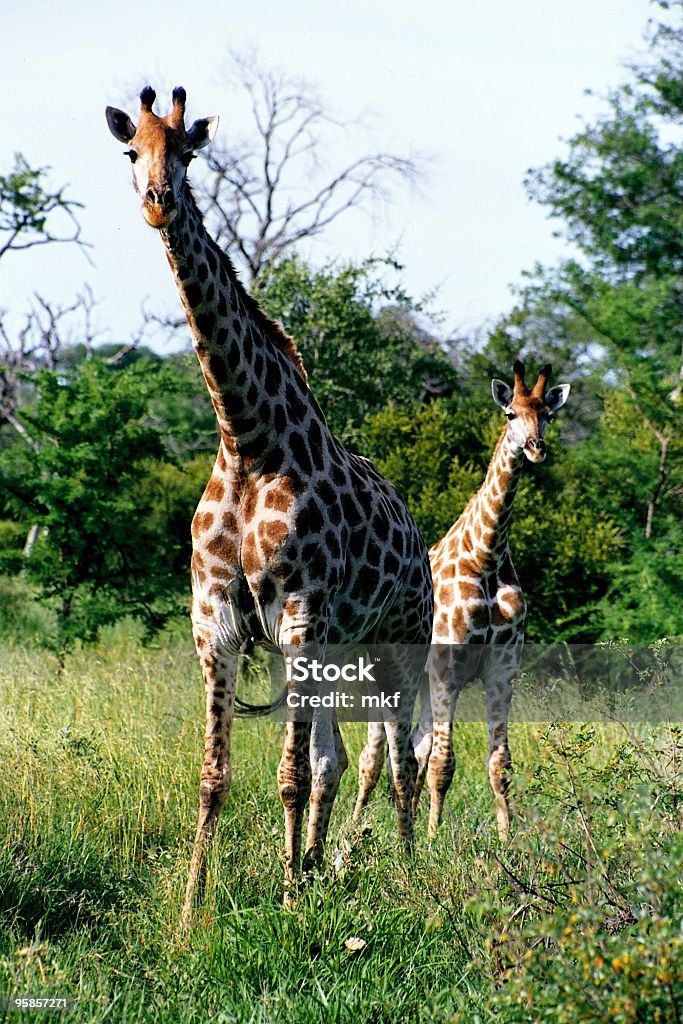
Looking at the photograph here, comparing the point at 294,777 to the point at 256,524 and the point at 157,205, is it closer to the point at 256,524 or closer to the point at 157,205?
the point at 256,524

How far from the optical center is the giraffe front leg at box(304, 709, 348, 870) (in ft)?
17.0

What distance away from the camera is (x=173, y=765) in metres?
6.46

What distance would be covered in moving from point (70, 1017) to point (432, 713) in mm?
3526

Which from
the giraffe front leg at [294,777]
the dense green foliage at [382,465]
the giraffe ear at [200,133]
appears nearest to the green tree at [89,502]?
the dense green foliage at [382,465]

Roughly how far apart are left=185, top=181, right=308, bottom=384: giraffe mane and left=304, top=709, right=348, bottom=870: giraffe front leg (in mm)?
1729

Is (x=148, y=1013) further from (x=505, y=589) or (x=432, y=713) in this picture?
(x=505, y=589)

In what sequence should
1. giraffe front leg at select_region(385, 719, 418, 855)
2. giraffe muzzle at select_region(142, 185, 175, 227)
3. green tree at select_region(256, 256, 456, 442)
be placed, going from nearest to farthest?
giraffe muzzle at select_region(142, 185, 175, 227) → giraffe front leg at select_region(385, 719, 418, 855) → green tree at select_region(256, 256, 456, 442)

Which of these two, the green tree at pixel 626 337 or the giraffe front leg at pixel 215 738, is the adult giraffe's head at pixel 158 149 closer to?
the giraffe front leg at pixel 215 738

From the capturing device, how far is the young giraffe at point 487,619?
21.2 ft

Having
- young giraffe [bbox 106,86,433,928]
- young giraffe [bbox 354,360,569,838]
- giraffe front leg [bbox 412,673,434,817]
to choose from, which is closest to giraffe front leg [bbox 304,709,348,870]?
young giraffe [bbox 106,86,433,928]

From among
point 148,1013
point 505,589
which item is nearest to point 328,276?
point 505,589

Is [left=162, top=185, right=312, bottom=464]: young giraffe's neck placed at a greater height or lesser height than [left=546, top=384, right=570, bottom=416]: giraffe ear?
lesser

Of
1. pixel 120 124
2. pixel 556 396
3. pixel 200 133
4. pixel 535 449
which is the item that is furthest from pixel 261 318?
pixel 556 396

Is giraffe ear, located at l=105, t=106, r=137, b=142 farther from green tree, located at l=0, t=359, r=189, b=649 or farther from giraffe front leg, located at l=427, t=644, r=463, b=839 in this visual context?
green tree, located at l=0, t=359, r=189, b=649
